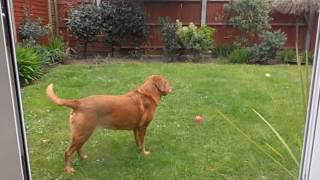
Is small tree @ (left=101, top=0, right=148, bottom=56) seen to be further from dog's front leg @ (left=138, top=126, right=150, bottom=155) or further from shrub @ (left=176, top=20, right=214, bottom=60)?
dog's front leg @ (left=138, top=126, right=150, bottom=155)

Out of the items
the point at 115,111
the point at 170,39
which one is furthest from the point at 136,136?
the point at 170,39

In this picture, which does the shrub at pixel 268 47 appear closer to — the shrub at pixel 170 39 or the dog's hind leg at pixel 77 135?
the shrub at pixel 170 39

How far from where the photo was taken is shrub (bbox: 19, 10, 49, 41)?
890 mm

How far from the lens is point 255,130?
114 cm

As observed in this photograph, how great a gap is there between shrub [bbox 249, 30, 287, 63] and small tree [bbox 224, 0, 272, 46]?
37 mm

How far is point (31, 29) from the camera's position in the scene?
97 centimetres

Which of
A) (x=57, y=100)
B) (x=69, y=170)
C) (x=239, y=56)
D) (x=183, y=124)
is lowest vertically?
(x=69, y=170)

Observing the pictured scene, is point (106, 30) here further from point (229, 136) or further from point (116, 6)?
point (229, 136)

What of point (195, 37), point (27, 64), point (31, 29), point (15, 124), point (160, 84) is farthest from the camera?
point (160, 84)

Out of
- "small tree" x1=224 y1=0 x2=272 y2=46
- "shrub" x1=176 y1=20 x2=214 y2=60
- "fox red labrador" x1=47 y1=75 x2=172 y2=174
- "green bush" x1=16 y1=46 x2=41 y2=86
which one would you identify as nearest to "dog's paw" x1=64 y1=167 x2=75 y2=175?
"fox red labrador" x1=47 y1=75 x2=172 y2=174

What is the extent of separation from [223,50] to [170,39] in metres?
0.19

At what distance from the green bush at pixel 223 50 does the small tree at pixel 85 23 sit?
406 millimetres

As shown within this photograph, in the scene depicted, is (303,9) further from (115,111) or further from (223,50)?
(115,111)

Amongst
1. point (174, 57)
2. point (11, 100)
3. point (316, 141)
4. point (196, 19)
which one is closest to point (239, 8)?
point (196, 19)
